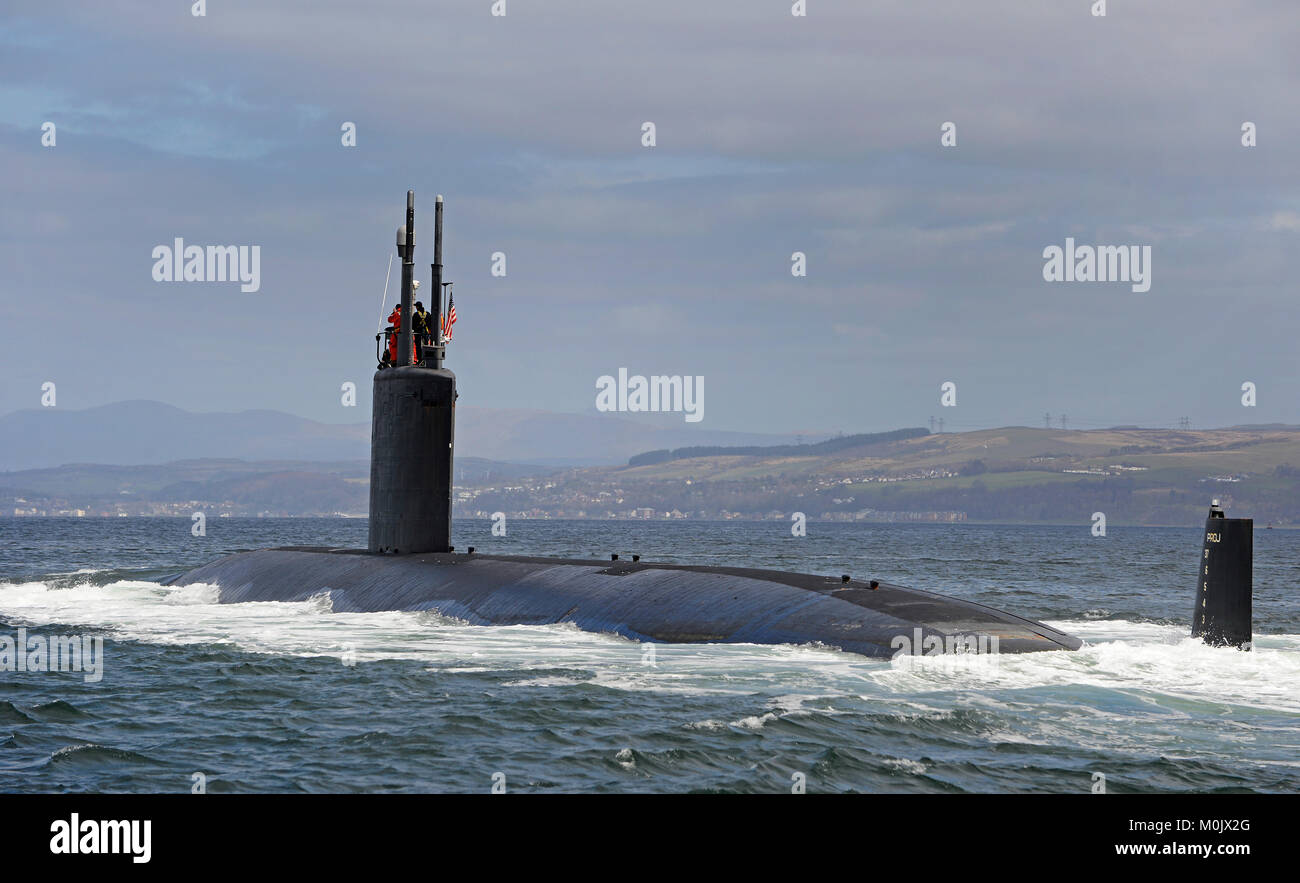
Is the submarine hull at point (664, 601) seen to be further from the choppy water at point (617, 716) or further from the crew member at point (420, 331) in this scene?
the crew member at point (420, 331)

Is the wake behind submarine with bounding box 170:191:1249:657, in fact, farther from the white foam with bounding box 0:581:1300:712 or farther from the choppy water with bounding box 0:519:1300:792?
the choppy water with bounding box 0:519:1300:792

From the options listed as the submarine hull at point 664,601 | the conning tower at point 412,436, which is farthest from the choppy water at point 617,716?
the conning tower at point 412,436

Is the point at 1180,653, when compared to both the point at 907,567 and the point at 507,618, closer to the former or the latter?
the point at 507,618

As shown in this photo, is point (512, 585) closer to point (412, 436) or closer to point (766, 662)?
point (412, 436)

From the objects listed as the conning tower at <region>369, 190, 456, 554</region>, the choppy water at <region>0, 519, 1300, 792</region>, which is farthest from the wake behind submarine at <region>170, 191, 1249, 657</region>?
the choppy water at <region>0, 519, 1300, 792</region>
